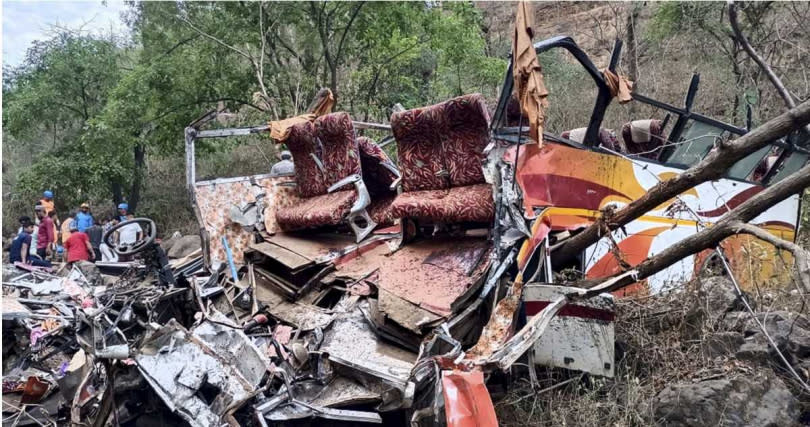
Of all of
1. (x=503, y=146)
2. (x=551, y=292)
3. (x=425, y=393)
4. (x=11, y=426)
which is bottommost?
(x=11, y=426)

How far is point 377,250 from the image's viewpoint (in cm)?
550

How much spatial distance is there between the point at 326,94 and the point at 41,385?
14.0 ft

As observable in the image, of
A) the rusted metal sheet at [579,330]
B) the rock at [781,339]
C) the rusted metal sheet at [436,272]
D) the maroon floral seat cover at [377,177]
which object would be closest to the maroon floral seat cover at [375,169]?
the maroon floral seat cover at [377,177]

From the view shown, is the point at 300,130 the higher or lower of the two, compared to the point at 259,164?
higher

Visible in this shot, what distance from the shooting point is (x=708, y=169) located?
3.55 metres

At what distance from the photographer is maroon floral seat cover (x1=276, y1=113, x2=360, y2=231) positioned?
5.83 m

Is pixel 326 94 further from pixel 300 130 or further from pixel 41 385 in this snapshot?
pixel 41 385

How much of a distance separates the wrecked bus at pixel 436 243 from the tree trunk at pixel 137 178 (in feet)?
34.6

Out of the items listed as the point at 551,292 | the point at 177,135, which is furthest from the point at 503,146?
the point at 177,135

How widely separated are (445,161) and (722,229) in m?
2.27

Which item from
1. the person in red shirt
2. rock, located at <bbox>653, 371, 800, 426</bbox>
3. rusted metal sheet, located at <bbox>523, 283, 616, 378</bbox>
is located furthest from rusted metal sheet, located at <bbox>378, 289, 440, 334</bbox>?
the person in red shirt

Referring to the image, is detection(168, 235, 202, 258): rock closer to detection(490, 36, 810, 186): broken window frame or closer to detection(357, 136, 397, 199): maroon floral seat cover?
detection(357, 136, 397, 199): maroon floral seat cover

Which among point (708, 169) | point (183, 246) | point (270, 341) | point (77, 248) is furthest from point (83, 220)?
point (708, 169)

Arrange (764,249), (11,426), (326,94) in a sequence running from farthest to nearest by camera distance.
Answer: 1. (326,94)
2. (764,249)
3. (11,426)
